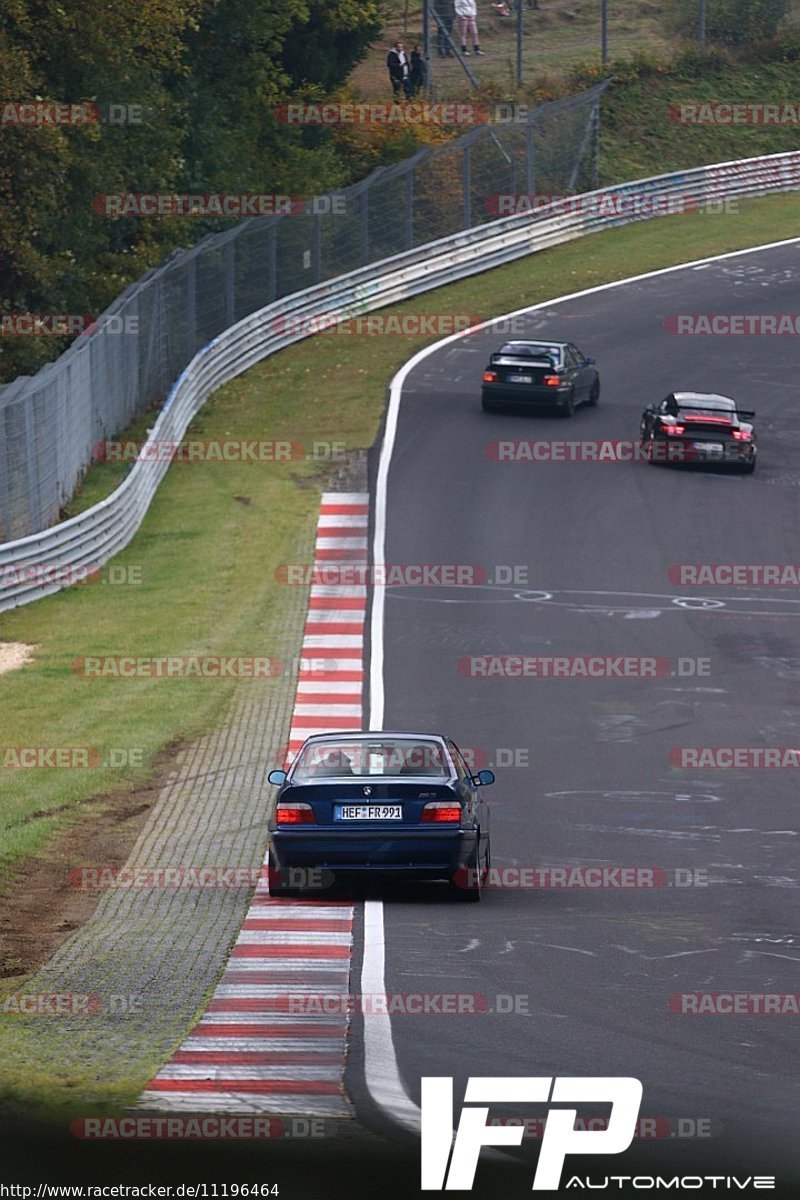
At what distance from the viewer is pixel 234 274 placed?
4572 centimetres

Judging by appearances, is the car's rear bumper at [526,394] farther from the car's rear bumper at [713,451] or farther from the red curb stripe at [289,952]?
the red curb stripe at [289,952]

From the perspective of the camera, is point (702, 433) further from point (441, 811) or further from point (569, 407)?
point (441, 811)

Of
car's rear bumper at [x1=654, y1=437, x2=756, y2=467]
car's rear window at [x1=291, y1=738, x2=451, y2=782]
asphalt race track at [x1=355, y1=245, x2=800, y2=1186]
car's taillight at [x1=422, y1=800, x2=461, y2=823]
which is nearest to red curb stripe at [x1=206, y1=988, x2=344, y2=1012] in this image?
asphalt race track at [x1=355, y1=245, x2=800, y2=1186]

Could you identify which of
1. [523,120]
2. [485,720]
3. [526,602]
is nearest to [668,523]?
[526,602]

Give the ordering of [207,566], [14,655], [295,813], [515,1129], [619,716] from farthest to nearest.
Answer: [207,566] < [14,655] < [619,716] < [295,813] < [515,1129]

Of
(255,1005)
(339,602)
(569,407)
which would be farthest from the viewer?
(569,407)

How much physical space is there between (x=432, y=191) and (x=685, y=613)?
26424 mm

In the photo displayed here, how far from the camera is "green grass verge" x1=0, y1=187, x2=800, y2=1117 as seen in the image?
18.2 meters

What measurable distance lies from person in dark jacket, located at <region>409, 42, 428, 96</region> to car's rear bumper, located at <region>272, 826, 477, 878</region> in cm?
4671

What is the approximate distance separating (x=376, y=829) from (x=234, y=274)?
32833 millimetres

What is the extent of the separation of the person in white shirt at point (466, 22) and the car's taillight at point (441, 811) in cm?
5220

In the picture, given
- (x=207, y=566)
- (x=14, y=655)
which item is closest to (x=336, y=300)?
(x=207, y=566)

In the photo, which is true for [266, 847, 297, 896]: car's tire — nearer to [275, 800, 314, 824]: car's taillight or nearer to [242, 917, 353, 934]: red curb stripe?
[275, 800, 314, 824]: car's taillight

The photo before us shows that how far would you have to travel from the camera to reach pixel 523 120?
2148 inches
